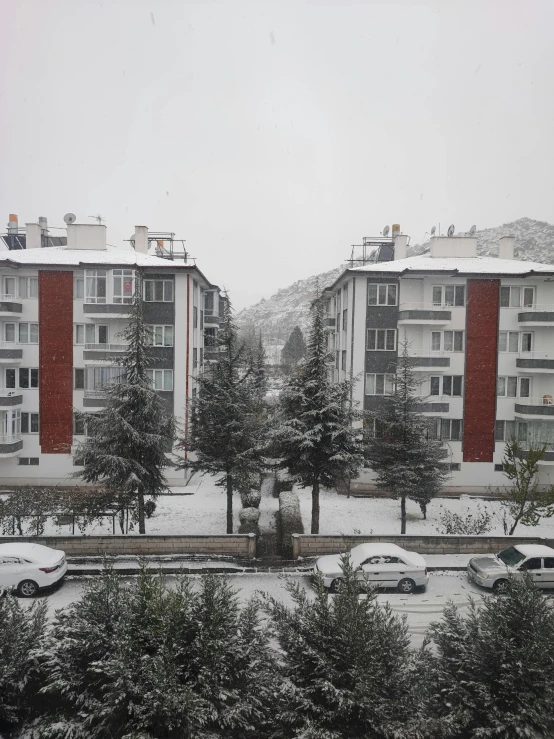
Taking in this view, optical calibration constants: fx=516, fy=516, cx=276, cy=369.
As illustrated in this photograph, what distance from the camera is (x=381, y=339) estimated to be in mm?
27000

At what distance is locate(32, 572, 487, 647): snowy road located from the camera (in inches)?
542

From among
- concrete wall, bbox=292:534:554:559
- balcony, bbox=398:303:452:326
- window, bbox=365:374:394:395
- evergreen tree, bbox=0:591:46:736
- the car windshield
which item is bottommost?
concrete wall, bbox=292:534:554:559

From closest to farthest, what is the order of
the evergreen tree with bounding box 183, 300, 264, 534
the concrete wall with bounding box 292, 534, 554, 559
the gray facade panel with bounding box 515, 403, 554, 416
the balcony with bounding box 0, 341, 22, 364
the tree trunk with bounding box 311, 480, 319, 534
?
the concrete wall with bounding box 292, 534, 554, 559 < the evergreen tree with bounding box 183, 300, 264, 534 < the tree trunk with bounding box 311, 480, 319, 534 < the balcony with bounding box 0, 341, 22, 364 < the gray facade panel with bounding box 515, 403, 554, 416

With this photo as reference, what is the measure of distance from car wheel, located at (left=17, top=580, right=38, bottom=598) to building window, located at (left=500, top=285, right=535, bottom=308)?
24.2 meters

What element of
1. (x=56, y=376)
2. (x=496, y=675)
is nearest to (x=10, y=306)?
(x=56, y=376)

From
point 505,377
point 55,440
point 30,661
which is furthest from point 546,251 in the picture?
point 30,661

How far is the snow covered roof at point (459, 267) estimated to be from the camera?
2581cm

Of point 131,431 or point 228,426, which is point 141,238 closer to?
point 131,431

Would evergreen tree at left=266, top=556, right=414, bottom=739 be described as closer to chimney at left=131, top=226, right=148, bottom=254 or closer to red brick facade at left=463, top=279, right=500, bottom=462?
red brick facade at left=463, top=279, right=500, bottom=462

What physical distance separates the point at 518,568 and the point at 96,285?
2173 centimetres

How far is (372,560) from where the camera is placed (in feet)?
49.3

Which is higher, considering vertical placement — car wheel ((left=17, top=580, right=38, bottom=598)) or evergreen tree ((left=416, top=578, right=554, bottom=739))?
evergreen tree ((left=416, top=578, right=554, bottom=739))

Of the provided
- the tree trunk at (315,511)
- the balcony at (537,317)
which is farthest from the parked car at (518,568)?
the balcony at (537,317)

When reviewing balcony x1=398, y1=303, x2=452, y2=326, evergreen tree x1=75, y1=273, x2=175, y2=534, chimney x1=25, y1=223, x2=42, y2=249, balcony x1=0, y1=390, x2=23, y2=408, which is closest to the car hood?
evergreen tree x1=75, y1=273, x2=175, y2=534
